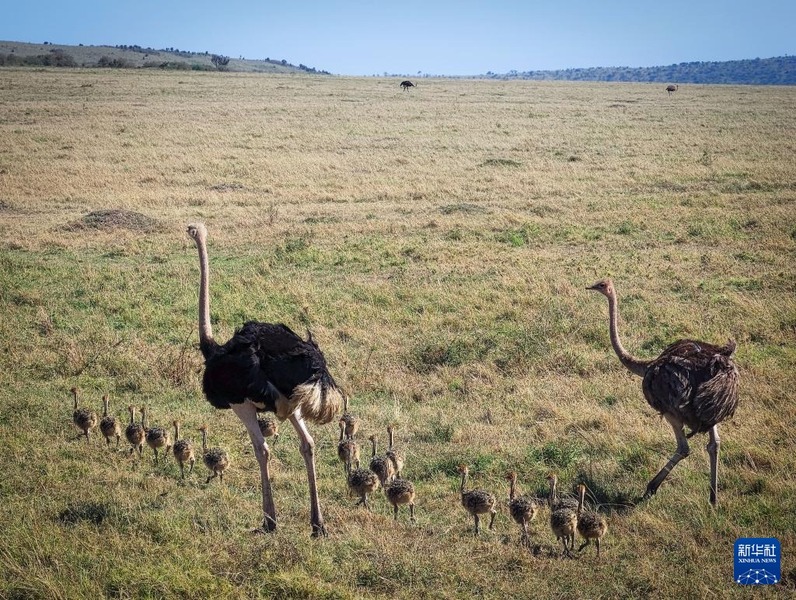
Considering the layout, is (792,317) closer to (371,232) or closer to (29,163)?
(371,232)

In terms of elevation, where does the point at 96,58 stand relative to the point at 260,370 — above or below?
above

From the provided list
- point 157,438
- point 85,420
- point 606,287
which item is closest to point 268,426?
point 157,438

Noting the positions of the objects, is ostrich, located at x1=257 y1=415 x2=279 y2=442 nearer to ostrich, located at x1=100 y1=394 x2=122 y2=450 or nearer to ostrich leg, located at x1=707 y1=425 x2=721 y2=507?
ostrich, located at x1=100 y1=394 x2=122 y2=450

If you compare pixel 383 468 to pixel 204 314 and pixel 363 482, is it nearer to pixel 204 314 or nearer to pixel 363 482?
pixel 363 482

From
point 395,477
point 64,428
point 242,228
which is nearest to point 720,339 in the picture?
point 395,477

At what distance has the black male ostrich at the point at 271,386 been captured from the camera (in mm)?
6148

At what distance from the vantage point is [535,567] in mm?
5664

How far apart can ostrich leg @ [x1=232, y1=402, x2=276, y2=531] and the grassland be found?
201 mm

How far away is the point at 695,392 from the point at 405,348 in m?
4.79

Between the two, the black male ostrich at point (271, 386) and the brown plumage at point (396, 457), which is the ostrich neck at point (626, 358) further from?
the black male ostrich at point (271, 386)

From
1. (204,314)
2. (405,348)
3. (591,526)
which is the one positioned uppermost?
(204,314)

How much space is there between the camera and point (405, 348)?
10.8m

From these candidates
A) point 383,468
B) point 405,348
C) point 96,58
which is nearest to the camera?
point 383,468

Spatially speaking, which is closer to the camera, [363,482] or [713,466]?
[363,482]
